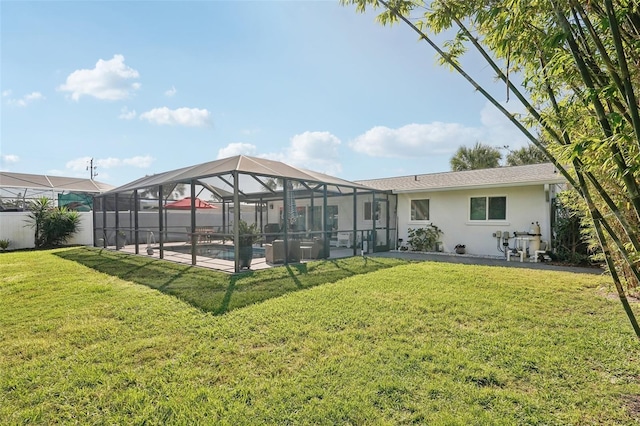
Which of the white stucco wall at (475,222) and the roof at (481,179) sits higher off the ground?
the roof at (481,179)

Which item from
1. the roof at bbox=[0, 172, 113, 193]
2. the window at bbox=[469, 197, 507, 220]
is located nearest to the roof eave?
the window at bbox=[469, 197, 507, 220]

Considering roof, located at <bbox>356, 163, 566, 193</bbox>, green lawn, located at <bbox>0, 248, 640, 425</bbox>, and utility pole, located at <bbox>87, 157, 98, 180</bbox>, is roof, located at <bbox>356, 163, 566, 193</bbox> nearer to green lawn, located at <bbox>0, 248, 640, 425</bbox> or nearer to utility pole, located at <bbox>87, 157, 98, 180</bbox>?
green lawn, located at <bbox>0, 248, 640, 425</bbox>

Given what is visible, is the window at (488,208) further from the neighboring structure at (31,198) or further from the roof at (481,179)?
the neighboring structure at (31,198)

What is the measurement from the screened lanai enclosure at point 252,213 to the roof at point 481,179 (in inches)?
53.9

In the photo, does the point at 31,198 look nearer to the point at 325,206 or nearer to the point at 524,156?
the point at 325,206

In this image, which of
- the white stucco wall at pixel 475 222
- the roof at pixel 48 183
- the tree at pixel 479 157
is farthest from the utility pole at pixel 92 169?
the tree at pixel 479 157

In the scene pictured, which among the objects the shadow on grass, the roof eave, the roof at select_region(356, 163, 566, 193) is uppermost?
the roof at select_region(356, 163, 566, 193)

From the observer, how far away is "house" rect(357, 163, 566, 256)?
10.3 m

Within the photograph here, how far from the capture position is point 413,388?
2.73 m

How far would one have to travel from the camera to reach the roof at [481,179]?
1012 centimetres

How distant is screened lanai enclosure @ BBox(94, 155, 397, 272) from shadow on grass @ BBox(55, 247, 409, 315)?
751mm

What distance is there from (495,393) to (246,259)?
673 cm

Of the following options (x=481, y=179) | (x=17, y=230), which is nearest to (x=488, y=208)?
(x=481, y=179)

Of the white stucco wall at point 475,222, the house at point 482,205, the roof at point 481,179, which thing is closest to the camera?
the roof at point 481,179
